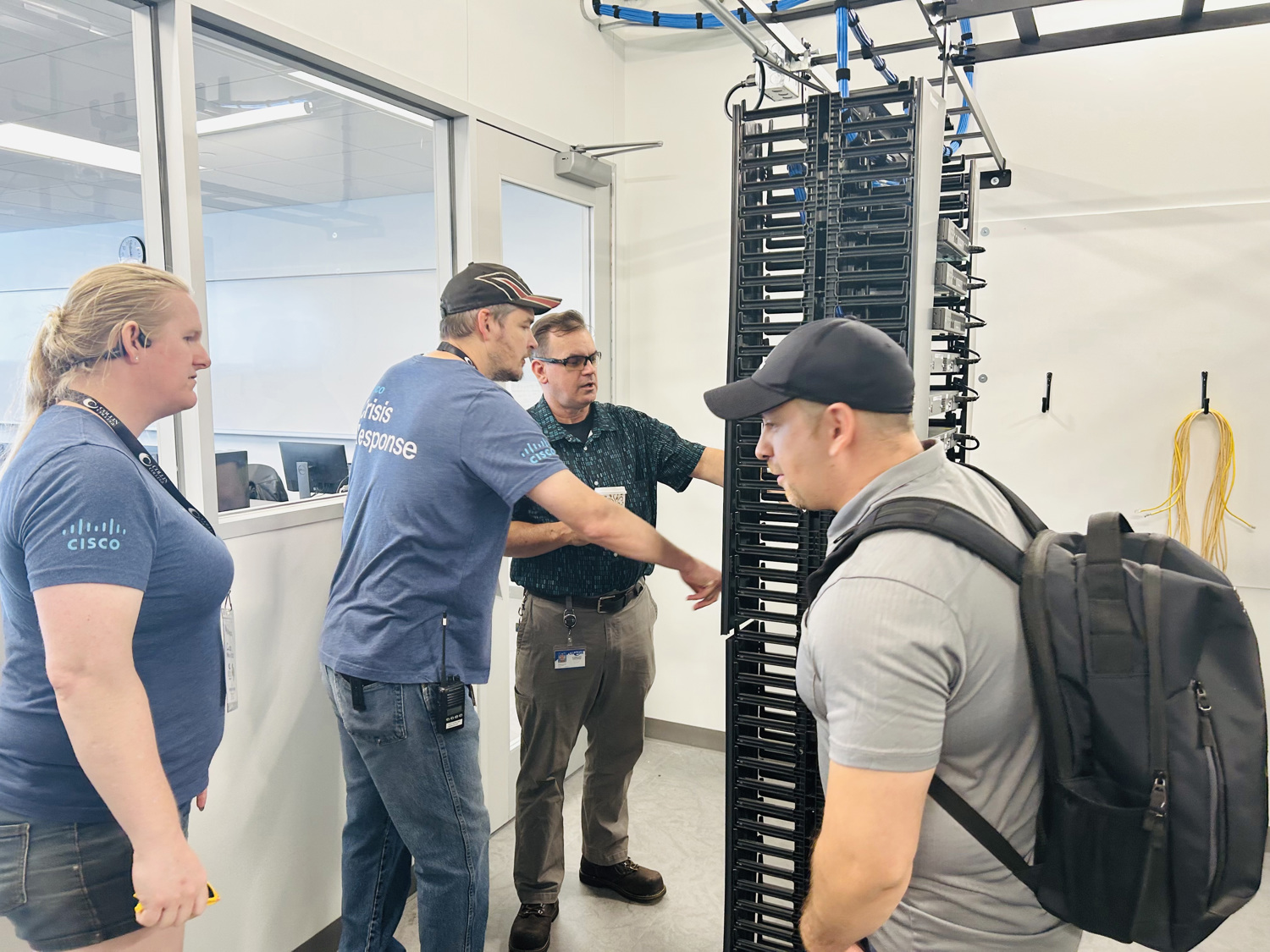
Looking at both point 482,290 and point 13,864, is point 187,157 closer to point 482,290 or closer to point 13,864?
point 482,290

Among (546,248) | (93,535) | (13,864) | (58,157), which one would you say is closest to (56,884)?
(13,864)

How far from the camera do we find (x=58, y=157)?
5.83 feet

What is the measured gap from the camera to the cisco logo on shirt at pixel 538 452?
1.73m

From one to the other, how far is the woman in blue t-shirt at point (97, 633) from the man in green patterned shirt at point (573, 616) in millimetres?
1061

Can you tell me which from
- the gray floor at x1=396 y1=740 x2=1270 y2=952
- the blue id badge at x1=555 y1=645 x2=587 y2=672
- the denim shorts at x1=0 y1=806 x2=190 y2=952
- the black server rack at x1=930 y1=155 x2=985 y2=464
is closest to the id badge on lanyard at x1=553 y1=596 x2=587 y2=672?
the blue id badge at x1=555 y1=645 x2=587 y2=672

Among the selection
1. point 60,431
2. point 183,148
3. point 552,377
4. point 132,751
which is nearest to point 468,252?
point 552,377

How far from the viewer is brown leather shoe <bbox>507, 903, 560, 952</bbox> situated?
2389mm

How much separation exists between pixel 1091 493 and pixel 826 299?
193cm

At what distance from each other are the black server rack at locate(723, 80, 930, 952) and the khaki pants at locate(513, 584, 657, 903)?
730 mm

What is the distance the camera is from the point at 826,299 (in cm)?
159

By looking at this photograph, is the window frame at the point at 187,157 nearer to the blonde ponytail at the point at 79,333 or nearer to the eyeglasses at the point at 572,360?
the blonde ponytail at the point at 79,333

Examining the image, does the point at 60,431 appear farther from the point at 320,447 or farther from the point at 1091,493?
the point at 1091,493

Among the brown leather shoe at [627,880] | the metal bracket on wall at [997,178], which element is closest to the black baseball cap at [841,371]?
the brown leather shoe at [627,880]

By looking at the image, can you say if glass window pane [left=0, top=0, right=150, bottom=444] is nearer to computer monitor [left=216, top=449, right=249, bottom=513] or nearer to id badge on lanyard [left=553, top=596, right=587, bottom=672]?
computer monitor [left=216, top=449, right=249, bottom=513]
